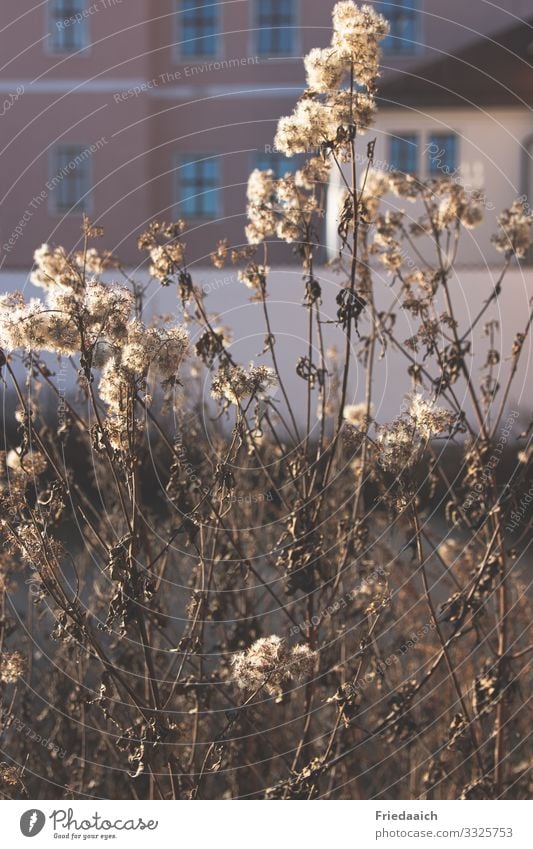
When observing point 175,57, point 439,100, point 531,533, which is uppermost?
point 175,57

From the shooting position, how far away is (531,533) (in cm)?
443

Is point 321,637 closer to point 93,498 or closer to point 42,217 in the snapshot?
point 93,498

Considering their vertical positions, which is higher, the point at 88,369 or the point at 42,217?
the point at 42,217

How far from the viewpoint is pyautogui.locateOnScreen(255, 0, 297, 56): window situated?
9.78m

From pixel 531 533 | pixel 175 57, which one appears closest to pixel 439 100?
pixel 175 57

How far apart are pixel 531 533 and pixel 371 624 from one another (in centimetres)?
292

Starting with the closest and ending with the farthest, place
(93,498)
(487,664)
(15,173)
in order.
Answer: (487,664)
(93,498)
(15,173)

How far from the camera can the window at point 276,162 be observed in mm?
10361

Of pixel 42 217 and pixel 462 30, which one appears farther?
pixel 42 217

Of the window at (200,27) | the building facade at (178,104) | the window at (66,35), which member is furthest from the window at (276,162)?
the window at (66,35)

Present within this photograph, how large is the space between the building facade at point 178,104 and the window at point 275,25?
1cm
